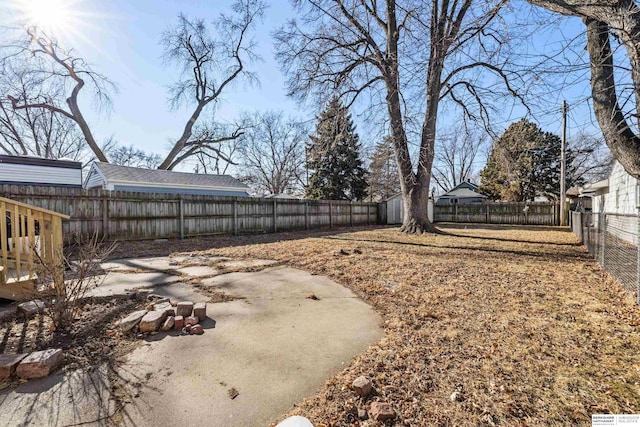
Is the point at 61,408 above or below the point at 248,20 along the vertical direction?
below

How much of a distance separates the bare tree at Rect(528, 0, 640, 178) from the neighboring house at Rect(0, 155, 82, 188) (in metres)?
11.9

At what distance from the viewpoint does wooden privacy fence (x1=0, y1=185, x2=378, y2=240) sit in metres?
7.20

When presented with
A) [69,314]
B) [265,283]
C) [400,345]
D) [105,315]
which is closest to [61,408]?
[69,314]

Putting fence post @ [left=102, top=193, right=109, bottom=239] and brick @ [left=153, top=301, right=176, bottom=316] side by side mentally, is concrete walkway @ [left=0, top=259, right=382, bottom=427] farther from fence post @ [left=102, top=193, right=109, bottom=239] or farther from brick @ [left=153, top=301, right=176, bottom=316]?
fence post @ [left=102, top=193, right=109, bottom=239]

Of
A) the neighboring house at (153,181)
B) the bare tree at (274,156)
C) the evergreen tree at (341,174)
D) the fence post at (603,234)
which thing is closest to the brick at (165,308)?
the fence post at (603,234)

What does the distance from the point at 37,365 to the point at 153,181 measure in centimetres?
1413

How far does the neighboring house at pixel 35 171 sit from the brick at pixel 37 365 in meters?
9.22

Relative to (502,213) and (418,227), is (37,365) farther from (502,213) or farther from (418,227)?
(502,213)

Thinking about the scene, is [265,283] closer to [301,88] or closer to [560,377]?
[560,377]

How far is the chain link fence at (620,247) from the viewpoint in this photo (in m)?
3.71

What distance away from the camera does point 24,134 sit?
65.1 feet

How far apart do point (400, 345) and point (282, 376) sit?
1.00m

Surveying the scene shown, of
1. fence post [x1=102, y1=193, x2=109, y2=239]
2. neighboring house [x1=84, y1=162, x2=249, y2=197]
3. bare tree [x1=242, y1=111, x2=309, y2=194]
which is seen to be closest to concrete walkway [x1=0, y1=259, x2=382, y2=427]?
fence post [x1=102, y1=193, x2=109, y2=239]

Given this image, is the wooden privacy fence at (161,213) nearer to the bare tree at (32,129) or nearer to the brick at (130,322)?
the brick at (130,322)
